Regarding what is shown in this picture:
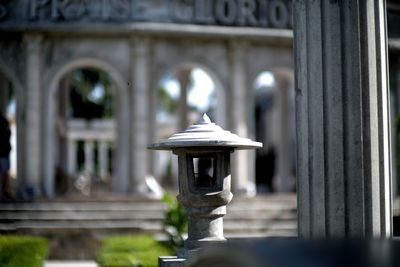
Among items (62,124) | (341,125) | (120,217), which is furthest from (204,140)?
(62,124)

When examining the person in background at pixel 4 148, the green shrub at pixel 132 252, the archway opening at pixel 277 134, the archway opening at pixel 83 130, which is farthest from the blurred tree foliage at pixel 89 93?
the green shrub at pixel 132 252

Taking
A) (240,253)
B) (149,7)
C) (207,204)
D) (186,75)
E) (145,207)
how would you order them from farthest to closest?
1. (186,75)
2. (149,7)
3. (145,207)
4. (207,204)
5. (240,253)

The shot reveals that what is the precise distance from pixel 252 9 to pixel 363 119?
13840mm

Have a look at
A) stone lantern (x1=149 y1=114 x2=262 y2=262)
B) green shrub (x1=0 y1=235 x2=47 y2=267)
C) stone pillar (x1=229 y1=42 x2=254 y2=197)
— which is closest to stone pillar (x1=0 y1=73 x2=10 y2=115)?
stone pillar (x1=229 y1=42 x2=254 y2=197)

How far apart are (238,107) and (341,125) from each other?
13515mm

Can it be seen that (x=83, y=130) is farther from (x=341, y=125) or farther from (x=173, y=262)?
(x=341, y=125)

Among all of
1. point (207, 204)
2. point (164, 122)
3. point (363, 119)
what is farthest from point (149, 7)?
point (164, 122)

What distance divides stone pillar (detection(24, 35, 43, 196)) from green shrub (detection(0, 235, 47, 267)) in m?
7.29

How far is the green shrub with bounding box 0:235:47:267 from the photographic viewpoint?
38.8 ft

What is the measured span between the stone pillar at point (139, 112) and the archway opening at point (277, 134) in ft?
11.2

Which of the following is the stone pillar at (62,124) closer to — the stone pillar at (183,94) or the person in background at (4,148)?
the stone pillar at (183,94)

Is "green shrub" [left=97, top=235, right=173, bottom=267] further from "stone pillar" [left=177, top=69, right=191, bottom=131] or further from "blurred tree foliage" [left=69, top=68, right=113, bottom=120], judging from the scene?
"blurred tree foliage" [left=69, top=68, right=113, bottom=120]

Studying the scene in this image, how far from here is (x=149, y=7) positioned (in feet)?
65.4

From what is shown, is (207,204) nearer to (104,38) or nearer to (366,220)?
(366,220)
